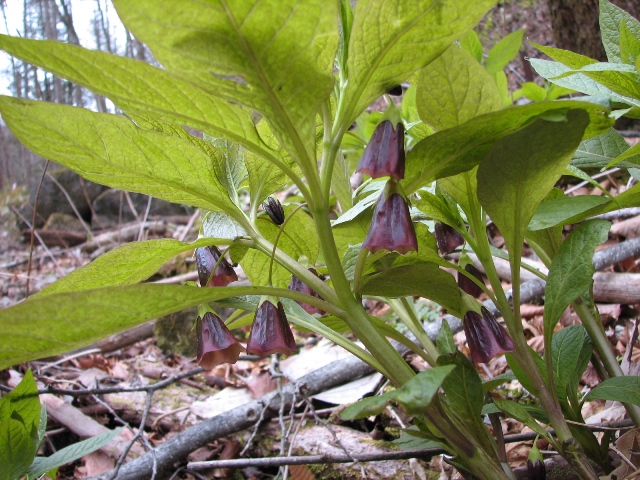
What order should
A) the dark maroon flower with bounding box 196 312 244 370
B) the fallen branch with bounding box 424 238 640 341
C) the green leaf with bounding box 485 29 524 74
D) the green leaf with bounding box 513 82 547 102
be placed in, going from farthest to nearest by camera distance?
the green leaf with bounding box 485 29 524 74 → the green leaf with bounding box 513 82 547 102 → the fallen branch with bounding box 424 238 640 341 → the dark maroon flower with bounding box 196 312 244 370

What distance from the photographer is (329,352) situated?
8.44 ft

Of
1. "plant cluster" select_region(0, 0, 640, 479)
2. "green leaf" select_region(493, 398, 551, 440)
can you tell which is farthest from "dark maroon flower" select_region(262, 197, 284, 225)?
"green leaf" select_region(493, 398, 551, 440)

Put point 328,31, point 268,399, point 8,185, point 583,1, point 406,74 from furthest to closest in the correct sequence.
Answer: point 8,185 → point 583,1 → point 268,399 → point 406,74 → point 328,31

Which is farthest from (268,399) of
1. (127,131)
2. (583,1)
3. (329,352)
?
(583,1)

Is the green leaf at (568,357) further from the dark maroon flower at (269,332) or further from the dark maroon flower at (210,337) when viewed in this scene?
the dark maroon flower at (210,337)

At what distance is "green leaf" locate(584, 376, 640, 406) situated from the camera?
93cm

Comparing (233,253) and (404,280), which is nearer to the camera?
(404,280)

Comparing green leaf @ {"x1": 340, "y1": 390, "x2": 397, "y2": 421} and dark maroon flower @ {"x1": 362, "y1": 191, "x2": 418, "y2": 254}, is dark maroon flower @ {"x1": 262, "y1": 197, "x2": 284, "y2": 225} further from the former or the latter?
green leaf @ {"x1": 340, "y1": 390, "x2": 397, "y2": 421}

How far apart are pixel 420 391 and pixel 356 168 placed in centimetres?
41

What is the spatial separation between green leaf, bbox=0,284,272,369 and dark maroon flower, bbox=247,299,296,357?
0.70 feet

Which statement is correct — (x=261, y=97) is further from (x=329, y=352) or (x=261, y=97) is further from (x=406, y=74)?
(x=329, y=352)

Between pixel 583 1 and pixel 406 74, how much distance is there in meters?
3.15

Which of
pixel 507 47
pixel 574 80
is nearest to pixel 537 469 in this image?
pixel 574 80

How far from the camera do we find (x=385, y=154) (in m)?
0.80
